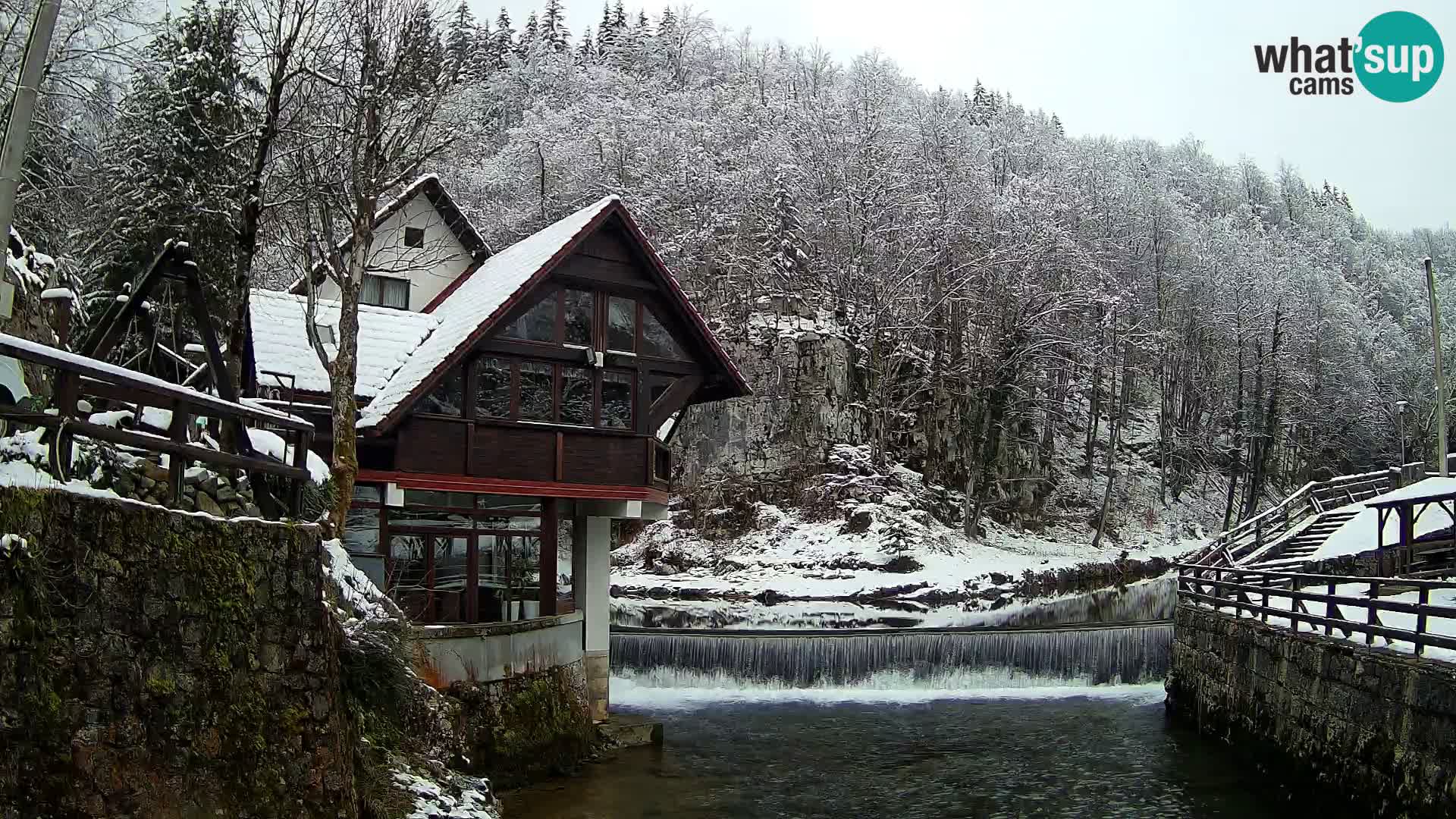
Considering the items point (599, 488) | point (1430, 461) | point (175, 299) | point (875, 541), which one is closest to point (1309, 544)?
point (875, 541)

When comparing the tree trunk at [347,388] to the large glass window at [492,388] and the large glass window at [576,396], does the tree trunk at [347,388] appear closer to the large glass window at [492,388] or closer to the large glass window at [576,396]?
the large glass window at [492,388]

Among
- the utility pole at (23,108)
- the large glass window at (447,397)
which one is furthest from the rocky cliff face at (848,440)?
the utility pole at (23,108)

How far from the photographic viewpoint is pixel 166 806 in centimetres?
826

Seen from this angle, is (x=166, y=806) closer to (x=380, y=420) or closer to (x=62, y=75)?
(x=62, y=75)

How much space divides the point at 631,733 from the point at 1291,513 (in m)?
23.9

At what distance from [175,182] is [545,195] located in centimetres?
2367

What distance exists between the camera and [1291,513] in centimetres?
3506

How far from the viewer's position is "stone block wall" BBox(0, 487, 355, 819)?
736 centimetres

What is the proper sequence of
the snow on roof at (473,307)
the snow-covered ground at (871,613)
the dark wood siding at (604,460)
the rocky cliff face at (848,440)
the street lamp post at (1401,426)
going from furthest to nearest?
the street lamp post at (1401,426) < the rocky cliff face at (848,440) < the snow-covered ground at (871,613) < the dark wood siding at (604,460) < the snow on roof at (473,307)

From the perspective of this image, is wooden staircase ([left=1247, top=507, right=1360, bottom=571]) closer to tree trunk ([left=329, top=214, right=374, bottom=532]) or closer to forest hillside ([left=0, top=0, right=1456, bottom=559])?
forest hillside ([left=0, top=0, right=1456, bottom=559])

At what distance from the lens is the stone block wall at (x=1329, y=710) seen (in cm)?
1304

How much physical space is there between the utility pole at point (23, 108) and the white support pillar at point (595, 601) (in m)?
13.2

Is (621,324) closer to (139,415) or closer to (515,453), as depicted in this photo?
(515,453)

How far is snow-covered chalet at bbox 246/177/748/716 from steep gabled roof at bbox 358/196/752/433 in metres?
0.04
